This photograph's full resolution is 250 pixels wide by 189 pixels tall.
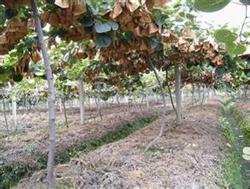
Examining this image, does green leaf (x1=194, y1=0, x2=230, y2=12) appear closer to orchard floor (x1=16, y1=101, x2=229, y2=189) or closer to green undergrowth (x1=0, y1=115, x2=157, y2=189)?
orchard floor (x1=16, y1=101, x2=229, y2=189)

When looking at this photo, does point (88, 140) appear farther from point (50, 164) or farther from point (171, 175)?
point (50, 164)

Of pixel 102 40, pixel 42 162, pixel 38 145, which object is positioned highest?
pixel 102 40

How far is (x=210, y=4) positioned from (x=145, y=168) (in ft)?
16.9

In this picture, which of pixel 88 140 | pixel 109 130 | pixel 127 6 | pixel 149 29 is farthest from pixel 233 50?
pixel 109 130

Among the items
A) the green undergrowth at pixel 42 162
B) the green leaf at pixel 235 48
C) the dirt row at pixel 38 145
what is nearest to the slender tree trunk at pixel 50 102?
the green leaf at pixel 235 48

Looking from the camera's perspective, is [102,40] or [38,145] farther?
[38,145]

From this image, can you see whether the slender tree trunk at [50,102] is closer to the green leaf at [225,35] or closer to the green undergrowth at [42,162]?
the green leaf at [225,35]

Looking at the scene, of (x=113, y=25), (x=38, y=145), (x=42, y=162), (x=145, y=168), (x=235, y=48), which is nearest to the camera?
(x=235, y=48)

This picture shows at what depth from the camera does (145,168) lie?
5.63m

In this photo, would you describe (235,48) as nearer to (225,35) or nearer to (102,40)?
(225,35)

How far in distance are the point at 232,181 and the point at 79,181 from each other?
8.24 feet

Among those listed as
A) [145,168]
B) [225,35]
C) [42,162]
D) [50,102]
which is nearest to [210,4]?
[225,35]

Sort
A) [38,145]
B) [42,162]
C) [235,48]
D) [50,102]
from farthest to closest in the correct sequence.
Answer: [38,145], [42,162], [50,102], [235,48]

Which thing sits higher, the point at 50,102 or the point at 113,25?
the point at 113,25
